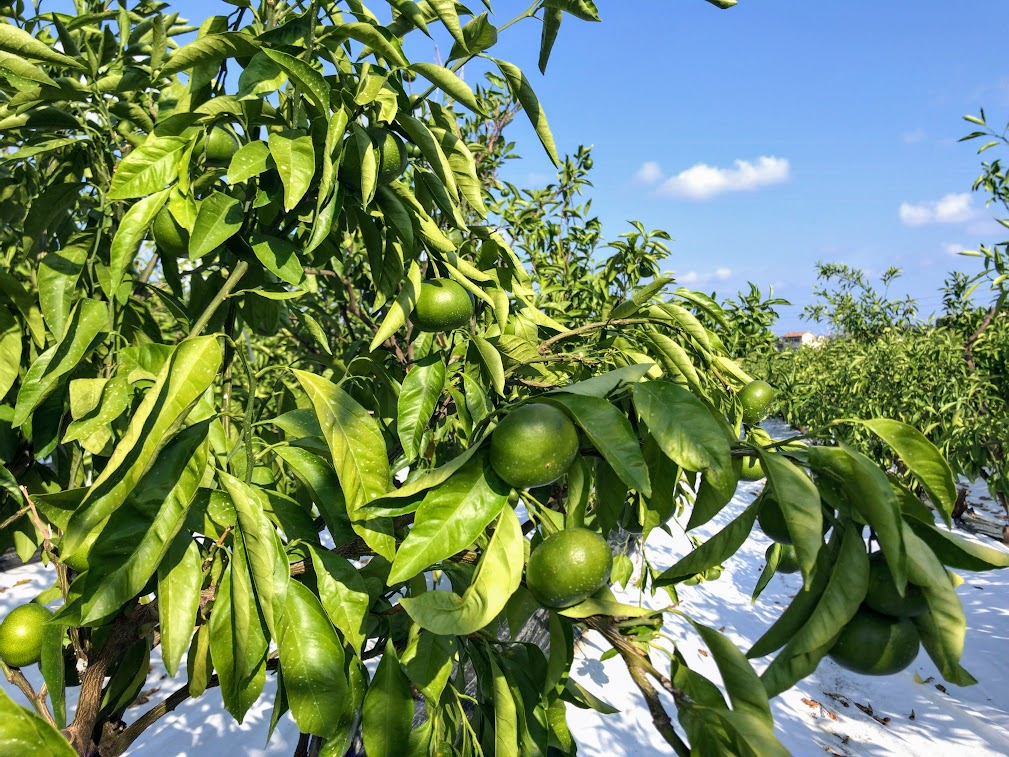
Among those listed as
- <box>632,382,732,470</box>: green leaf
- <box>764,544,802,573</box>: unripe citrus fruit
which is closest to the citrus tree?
<box>632,382,732,470</box>: green leaf

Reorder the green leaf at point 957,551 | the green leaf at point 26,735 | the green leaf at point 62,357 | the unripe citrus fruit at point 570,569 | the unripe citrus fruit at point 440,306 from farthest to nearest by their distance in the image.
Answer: the unripe citrus fruit at point 440,306
the green leaf at point 62,357
the unripe citrus fruit at point 570,569
the green leaf at point 957,551
the green leaf at point 26,735

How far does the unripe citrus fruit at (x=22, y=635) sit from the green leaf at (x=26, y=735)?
2.41 feet

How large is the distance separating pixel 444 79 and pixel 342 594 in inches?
35.5

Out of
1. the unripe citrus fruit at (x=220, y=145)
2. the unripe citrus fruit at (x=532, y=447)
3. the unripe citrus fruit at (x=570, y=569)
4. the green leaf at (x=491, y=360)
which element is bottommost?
the unripe citrus fruit at (x=570, y=569)

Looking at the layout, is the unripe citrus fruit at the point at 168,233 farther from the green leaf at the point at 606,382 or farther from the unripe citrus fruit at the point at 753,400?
the unripe citrus fruit at the point at 753,400

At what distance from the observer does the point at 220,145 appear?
1.11 m

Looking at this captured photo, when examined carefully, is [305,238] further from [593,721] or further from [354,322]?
[593,721]

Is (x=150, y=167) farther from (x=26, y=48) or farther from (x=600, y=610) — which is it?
(x=600, y=610)

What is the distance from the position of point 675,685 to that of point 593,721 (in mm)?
3620

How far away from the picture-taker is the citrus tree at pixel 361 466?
2.29ft

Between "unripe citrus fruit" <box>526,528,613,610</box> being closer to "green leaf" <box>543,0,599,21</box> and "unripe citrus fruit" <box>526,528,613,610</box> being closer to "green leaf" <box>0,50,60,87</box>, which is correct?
"green leaf" <box>543,0,599,21</box>

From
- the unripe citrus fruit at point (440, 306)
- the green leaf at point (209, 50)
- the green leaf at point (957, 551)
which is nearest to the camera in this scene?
the green leaf at point (957, 551)

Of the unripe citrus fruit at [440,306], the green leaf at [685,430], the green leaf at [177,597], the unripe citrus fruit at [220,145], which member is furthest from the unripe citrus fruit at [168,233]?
the green leaf at [685,430]

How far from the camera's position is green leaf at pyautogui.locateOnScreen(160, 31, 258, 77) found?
94cm
